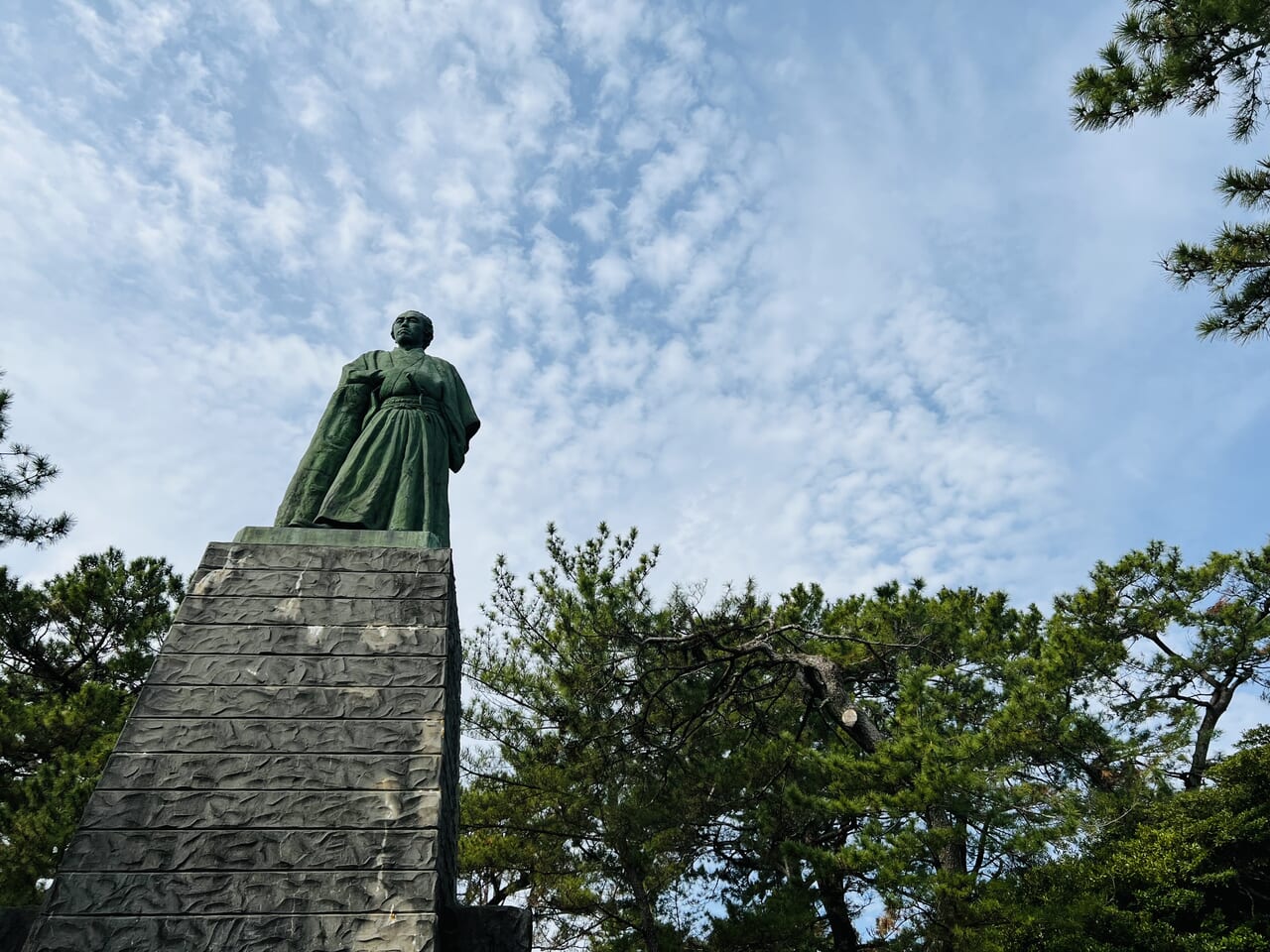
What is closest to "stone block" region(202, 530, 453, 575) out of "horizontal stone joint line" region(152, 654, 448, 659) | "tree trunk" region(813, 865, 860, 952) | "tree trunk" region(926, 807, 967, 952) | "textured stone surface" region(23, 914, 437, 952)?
"horizontal stone joint line" region(152, 654, 448, 659)

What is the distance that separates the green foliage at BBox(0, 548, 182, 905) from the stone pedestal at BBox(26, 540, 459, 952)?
5076 mm

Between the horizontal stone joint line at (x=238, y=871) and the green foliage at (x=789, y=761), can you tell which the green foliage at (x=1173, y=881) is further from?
the horizontal stone joint line at (x=238, y=871)

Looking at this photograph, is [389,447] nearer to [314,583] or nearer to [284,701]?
[314,583]

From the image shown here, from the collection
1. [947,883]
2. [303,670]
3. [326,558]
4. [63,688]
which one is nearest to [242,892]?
[303,670]

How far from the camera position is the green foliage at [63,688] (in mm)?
7211

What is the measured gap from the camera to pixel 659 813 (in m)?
7.50

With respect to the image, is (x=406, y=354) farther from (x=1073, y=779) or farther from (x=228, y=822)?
(x=1073, y=779)

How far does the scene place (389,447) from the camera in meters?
4.51

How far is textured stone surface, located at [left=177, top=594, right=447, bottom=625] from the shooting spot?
141 inches

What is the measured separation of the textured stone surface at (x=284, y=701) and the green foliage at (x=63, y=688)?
16.7 ft

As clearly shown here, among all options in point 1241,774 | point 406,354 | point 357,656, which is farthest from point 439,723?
point 1241,774

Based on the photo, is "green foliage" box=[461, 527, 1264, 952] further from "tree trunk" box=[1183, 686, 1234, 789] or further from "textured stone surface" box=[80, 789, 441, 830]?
"textured stone surface" box=[80, 789, 441, 830]

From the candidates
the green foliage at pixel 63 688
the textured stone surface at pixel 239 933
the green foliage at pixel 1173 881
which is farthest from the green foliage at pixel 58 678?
the green foliage at pixel 1173 881

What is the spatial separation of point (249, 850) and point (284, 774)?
270mm
